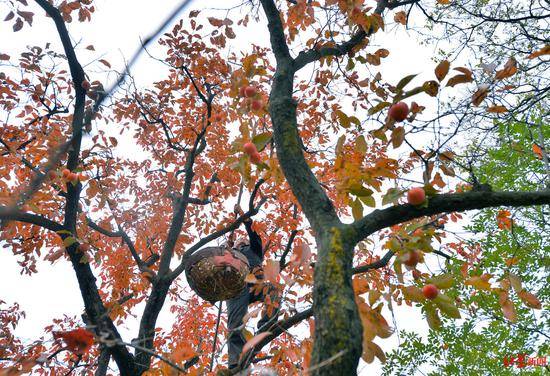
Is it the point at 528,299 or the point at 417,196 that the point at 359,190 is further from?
the point at 528,299

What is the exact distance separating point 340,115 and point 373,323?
873mm

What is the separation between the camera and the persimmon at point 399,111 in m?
1.83

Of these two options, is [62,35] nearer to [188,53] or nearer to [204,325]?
[188,53]

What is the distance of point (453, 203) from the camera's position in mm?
1636

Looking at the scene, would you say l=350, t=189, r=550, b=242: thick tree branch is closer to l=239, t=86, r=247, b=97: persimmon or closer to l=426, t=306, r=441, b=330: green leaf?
l=426, t=306, r=441, b=330: green leaf

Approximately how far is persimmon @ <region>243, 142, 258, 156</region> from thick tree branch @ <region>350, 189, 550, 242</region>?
2.17 feet

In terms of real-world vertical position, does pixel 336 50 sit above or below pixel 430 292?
above

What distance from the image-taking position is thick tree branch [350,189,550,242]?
162cm

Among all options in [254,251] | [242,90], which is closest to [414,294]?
[242,90]

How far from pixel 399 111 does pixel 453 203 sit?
452 mm

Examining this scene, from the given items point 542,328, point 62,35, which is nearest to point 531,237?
point 542,328

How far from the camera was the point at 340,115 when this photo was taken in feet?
6.27

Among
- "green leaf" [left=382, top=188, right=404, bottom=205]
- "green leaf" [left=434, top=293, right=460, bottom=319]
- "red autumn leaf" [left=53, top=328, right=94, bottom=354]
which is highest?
"green leaf" [left=382, top=188, right=404, bottom=205]

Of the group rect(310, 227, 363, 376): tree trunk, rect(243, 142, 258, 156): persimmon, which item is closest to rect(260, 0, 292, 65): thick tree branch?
rect(243, 142, 258, 156): persimmon
